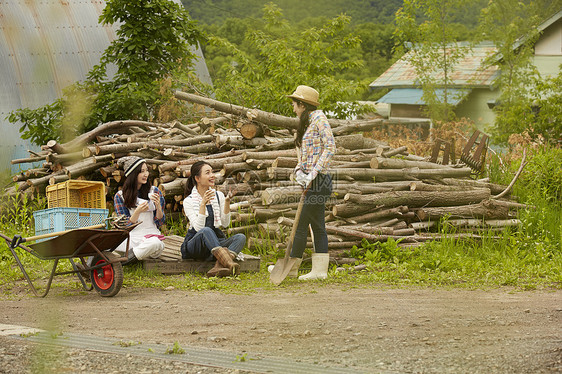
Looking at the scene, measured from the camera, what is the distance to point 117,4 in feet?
46.6

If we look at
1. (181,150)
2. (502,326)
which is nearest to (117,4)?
(181,150)

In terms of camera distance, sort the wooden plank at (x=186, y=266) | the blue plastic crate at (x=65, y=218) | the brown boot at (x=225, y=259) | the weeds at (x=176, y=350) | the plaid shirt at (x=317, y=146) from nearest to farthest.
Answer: the weeds at (x=176, y=350) → the blue plastic crate at (x=65, y=218) → the plaid shirt at (x=317, y=146) → the brown boot at (x=225, y=259) → the wooden plank at (x=186, y=266)

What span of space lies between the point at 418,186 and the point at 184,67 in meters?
7.79

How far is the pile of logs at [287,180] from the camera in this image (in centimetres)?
911

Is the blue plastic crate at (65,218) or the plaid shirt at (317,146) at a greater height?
the plaid shirt at (317,146)

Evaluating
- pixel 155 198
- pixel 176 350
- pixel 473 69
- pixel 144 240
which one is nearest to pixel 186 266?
pixel 144 240

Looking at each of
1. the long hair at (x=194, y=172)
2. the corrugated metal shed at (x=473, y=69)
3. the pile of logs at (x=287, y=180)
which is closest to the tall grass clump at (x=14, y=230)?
the pile of logs at (x=287, y=180)

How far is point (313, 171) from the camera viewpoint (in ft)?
23.7

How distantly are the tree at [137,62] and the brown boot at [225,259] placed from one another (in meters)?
6.16

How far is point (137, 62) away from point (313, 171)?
8.46 meters

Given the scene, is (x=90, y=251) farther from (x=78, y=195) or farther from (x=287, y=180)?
(x=287, y=180)

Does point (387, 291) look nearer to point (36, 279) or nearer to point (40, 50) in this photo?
point (36, 279)

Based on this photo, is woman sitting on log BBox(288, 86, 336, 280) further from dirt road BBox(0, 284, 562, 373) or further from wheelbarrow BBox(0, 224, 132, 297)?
wheelbarrow BBox(0, 224, 132, 297)

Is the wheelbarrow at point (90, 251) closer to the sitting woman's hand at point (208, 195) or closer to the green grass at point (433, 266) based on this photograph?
the green grass at point (433, 266)
